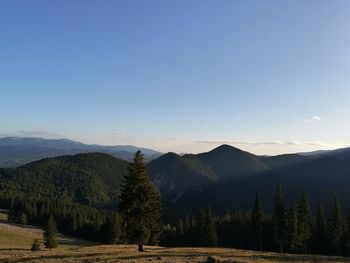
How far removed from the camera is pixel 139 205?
48.3m

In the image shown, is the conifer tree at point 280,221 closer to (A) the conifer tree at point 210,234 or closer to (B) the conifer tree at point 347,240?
(B) the conifer tree at point 347,240

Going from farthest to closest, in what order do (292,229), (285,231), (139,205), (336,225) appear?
(336,225), (285,231), (292,229), (139,205)

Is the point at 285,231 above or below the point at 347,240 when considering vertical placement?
above

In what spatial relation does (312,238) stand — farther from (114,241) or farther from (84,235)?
(84,235)

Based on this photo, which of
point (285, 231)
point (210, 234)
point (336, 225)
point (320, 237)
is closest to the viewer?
point (285, 231)

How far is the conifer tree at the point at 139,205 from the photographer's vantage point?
1912 inches

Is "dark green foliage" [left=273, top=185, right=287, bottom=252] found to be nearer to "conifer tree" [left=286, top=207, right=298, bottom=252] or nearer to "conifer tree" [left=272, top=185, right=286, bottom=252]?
"conifer tree" [left=272, top=185, right=286, bottom=252]

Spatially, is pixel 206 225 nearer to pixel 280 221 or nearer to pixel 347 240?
pixel 280 221

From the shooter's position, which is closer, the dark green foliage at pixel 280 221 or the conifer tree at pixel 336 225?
the dark green foliage at pixel 280 221

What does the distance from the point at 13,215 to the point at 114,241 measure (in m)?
91.9

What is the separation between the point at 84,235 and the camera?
175500mm

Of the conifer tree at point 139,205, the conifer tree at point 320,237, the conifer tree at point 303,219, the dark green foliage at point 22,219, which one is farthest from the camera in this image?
the dark green foliage at point 22,219

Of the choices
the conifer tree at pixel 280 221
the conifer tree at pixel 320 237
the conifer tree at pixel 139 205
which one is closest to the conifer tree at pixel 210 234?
the conifer tree at pixel 320 237

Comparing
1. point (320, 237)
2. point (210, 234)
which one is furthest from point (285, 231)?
point (210, 234)
